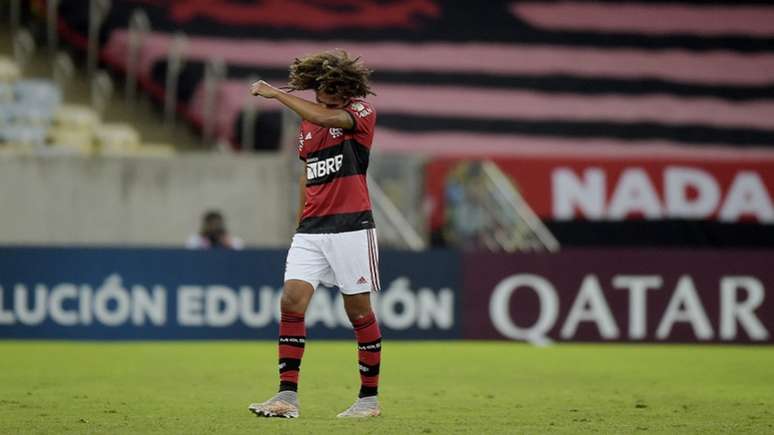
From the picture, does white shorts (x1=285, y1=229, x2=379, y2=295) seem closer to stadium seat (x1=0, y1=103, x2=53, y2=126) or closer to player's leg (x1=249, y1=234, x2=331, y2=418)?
player's leg (x1=249, y1=234, x2=331, y2=418)

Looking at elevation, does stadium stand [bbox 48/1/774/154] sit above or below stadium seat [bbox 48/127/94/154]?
above

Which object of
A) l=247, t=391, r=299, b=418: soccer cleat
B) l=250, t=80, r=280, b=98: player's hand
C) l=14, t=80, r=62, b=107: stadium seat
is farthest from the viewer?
l=14, t=80, r=62, b=107: stadium seat

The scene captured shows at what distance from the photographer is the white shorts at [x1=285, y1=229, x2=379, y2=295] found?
28.9 ft

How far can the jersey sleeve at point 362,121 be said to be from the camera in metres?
8.74

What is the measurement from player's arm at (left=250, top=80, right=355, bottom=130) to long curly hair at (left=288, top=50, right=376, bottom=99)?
→ 0.40 ft

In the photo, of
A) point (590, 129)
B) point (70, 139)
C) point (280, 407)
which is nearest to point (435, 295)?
point (70, 139)

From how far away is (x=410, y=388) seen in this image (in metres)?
11.1

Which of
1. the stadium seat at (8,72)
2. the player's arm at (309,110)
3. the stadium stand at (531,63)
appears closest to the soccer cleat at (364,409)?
the player's arm at (309,110)

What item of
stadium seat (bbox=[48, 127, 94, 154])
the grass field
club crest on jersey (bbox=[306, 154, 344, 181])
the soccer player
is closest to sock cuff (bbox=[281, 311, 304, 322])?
the soccer player

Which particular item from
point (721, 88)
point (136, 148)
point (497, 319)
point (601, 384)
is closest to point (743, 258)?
point (497, 319)

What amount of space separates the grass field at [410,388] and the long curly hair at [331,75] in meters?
1.81

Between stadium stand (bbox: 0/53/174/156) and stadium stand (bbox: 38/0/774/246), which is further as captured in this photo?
stadium stand (bbox: 38/0/774/246)

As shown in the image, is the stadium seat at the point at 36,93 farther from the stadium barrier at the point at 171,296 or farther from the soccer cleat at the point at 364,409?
the soccer cleat at the point at 364,409

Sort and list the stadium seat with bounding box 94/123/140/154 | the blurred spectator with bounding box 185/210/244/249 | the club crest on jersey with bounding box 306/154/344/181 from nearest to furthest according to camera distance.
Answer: the club crest on jersey with bounding box 306/154/344/181
the blurred spectator with bounding box 185/210/244/249
the stadium seat with bounding box 94/123/140/154
